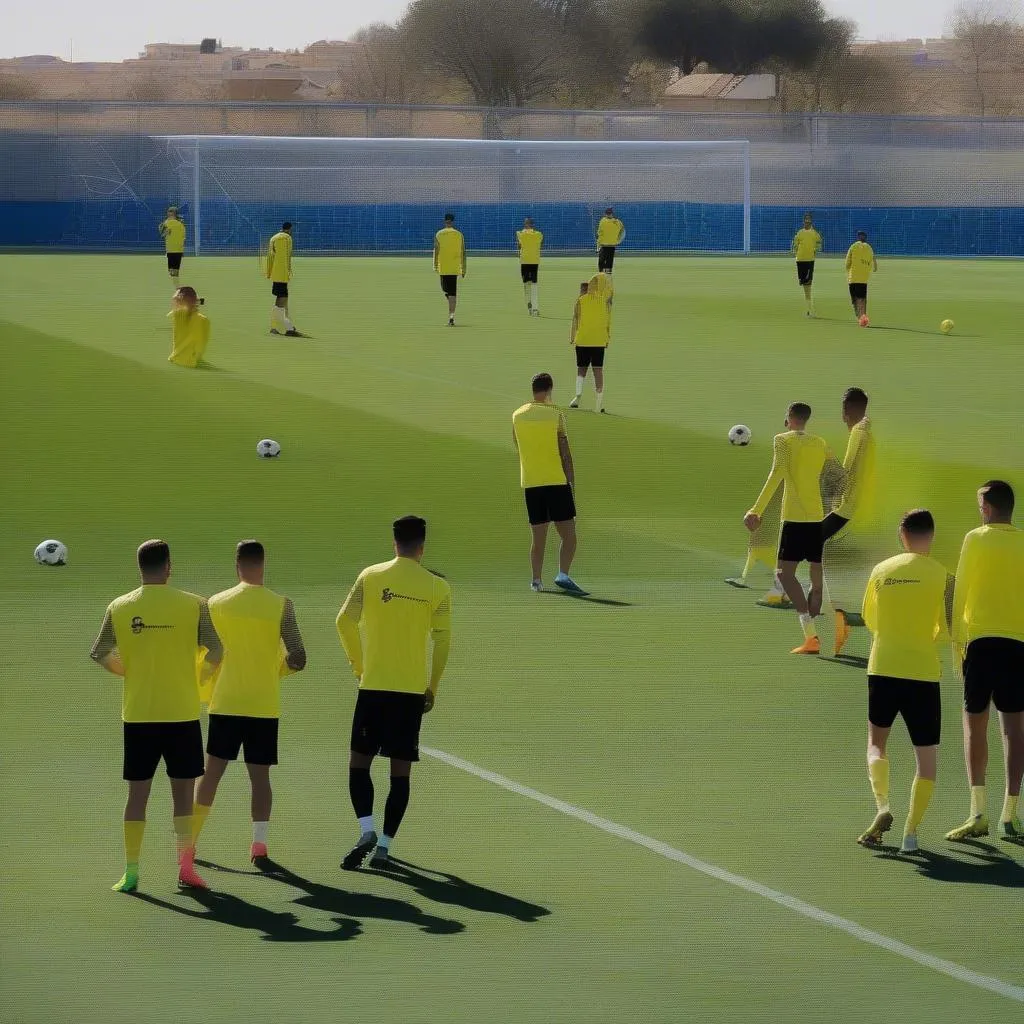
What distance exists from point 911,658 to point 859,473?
544 cm

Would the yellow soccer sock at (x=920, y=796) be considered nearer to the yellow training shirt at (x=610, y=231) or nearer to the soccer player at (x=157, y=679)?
the soccer player at (x=157, y=679)

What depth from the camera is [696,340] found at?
35844 mm

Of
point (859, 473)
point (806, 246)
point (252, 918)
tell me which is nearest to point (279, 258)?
point (806, 246)

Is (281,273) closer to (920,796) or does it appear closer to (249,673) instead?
(249,673)

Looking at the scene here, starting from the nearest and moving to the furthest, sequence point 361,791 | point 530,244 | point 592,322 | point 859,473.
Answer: point 361,791, point 859,473, point 592,322, point 530,244

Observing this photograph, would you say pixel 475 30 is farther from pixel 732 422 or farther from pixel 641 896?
pixel 641 896

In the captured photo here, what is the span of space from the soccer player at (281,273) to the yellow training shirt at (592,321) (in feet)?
28.0

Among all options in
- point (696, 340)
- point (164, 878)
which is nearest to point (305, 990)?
point (164, 878)

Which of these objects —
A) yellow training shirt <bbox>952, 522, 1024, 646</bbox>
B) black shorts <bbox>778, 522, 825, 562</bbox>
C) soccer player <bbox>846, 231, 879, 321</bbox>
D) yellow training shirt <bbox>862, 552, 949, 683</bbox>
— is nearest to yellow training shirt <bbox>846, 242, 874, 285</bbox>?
soccer player <bbox>846, 231, 879, 321</bbox>

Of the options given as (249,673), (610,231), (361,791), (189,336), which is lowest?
(361,791)

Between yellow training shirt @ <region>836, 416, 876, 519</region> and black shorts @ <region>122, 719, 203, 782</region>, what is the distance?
7.23 meters

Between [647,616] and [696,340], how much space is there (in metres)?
20.7

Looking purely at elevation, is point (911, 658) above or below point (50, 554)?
above

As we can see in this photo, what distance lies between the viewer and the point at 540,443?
16.0 m
